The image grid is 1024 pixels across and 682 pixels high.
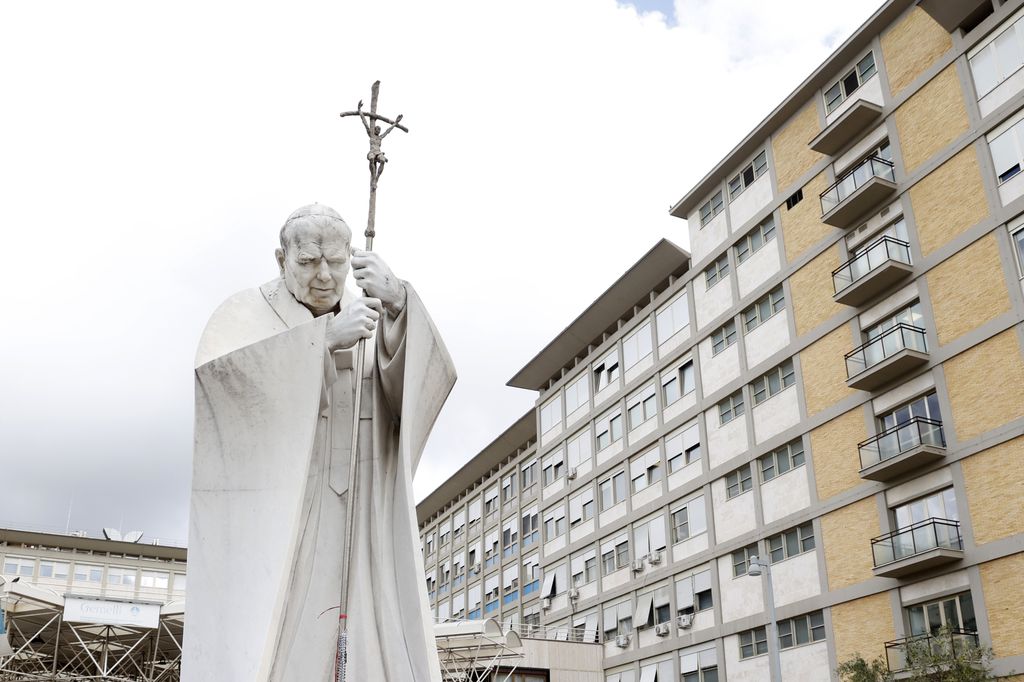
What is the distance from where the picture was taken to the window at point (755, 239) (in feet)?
123

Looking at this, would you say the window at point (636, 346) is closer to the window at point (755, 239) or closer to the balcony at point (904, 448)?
the window at point (755, 239)

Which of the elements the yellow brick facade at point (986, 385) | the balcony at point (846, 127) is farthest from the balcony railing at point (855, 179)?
the yellow brick facade at point (986, 385)

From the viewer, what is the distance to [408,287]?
6.45 m

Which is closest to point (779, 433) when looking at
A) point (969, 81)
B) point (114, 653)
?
point (969, 81)

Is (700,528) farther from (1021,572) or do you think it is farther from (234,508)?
(234,508)

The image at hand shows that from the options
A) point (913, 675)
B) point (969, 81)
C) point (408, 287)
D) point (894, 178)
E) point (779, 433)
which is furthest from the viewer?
point (779, 433)

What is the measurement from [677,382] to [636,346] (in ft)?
13.0

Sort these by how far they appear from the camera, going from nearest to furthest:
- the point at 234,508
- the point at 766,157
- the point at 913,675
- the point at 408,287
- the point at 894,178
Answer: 1. the point at 234,508
2. the point at 408,287
3. the point at 913,675
4. the point at 894,178
5. the point at 766,157

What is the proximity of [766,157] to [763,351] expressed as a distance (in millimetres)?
7121

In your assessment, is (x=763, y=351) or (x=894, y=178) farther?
(x=763, y=351)

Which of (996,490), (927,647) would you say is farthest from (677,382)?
(927,647)

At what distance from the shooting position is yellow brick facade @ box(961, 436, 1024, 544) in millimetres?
25844

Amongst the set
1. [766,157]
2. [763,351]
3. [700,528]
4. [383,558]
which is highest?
[766,157]

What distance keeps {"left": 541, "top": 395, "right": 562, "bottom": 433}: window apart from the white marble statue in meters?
45.3
